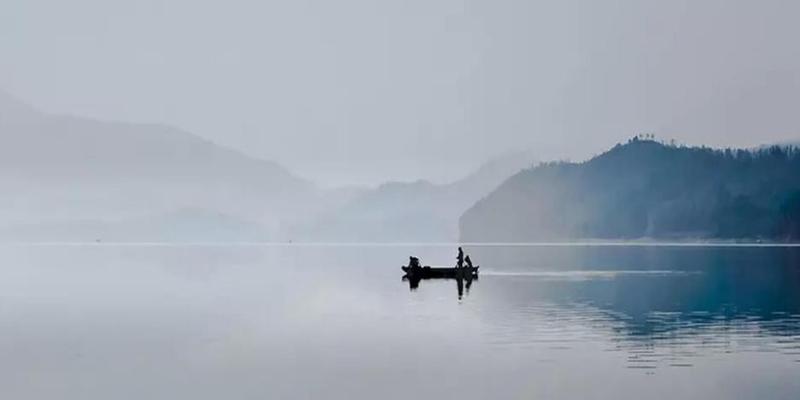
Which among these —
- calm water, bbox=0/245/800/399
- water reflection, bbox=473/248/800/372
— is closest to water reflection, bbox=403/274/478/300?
water reflection, bbox=473/248/800/372

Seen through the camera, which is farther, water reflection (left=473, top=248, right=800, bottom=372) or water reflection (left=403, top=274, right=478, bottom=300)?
water reflection (left=403, top=274, right=478, bottom=300)

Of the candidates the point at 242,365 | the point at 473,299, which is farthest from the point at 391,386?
the point at 473,299

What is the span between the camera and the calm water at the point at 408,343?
99.1 ft

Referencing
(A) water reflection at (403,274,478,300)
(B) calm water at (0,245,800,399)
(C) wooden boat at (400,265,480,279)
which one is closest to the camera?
(B) calm water at (0,245,800,399)

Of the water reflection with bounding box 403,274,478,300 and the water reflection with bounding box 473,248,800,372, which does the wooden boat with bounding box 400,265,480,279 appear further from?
the water reflection with bounding box 473,248,800,372

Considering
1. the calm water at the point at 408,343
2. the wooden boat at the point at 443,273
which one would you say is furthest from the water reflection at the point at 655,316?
the wooden boat at the point at 443,273

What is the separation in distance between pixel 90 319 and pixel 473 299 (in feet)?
71.1

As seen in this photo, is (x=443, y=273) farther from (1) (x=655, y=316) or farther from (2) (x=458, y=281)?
(1) (x=655, y=316)

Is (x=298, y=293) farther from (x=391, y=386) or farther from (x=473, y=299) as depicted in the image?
(x=391, y=386)

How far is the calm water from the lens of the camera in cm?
3020

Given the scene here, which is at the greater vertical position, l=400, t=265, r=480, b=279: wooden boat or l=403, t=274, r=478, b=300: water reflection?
l=400, t=265, r=480, b=279: wooden boat

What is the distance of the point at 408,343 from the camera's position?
1612 inches

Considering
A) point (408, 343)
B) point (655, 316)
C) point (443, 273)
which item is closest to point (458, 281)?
point (443, 273)

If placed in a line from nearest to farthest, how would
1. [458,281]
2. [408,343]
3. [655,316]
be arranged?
[408,343]
[655,316]
[458,281]
